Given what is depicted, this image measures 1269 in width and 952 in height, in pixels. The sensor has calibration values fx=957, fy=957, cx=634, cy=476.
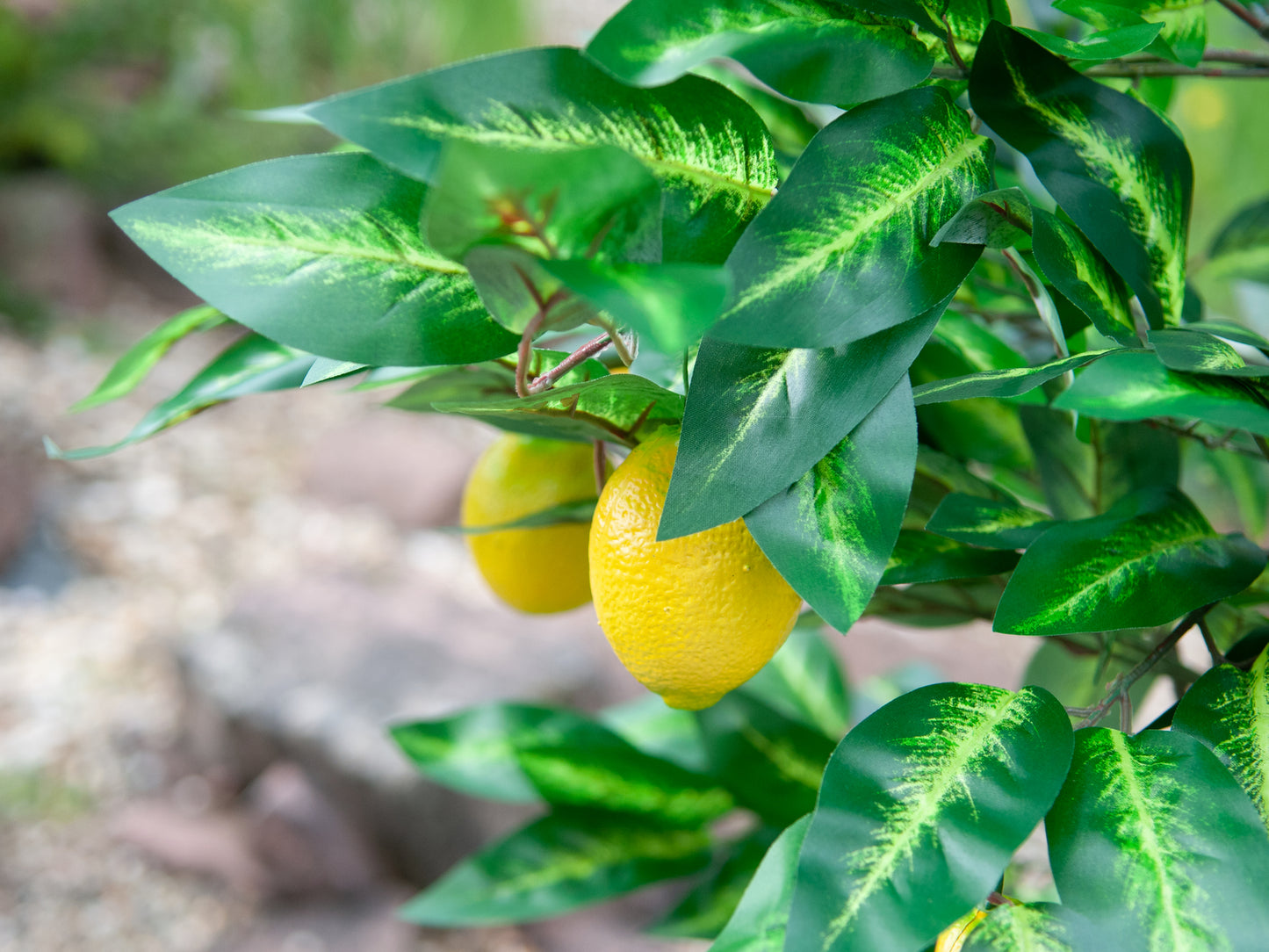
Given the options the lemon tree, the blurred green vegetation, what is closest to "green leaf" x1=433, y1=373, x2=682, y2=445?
the lemon tree

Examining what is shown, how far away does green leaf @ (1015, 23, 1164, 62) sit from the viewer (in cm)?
19

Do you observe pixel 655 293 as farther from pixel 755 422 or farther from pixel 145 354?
pixel 145 354

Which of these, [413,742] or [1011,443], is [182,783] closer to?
[413,742]

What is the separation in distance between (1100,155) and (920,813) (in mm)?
155

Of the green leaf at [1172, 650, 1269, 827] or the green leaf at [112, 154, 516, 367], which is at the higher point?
the green leaf at [112, 154, 516, 367]

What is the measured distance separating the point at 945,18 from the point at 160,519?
2.19 meters

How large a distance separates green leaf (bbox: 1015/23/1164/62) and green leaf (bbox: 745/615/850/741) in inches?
14.0

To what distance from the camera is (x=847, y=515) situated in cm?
20

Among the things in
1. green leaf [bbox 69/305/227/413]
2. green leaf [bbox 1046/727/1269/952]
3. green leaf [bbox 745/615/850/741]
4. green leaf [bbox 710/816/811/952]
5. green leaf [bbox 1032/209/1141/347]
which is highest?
green leaf [bbox 1032/209/1141/347]

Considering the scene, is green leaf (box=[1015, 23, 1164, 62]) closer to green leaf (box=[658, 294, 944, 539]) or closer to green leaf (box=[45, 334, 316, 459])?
green leaf (box=[658, 294, 944, 539])

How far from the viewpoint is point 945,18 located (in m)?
0.21

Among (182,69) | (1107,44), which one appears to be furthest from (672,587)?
(182,69)

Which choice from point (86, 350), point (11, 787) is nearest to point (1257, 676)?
point (11, 787)

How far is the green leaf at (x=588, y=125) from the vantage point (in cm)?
16
